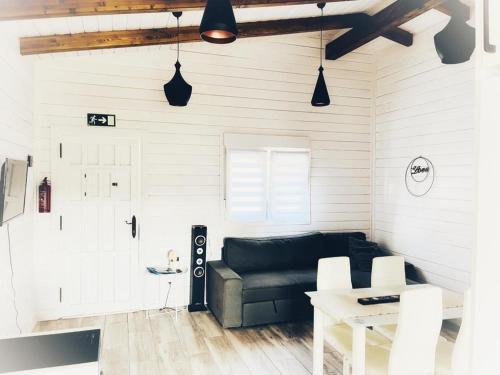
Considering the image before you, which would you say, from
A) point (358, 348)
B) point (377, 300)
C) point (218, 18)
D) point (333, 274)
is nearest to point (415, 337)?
point (358, 348)

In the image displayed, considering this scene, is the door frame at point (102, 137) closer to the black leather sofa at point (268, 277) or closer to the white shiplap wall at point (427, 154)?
the black leather sofa at point (268, 277)

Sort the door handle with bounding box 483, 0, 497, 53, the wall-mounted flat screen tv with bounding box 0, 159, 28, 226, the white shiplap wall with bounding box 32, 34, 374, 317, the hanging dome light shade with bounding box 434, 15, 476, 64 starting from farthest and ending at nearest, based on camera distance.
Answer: the white shiplap wall with bounding box 32, 34, 374, 317 → the hanging dome light shade with bounding box 434, 15, 476, 64 → the wall-mounted flat screen tv with bounding box 0, 159, 28, 226 → the door handle with bounding box 483, 0, 497, 53

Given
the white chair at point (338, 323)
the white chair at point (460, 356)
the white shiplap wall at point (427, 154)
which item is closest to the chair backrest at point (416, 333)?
the white chair at point (460, 356)

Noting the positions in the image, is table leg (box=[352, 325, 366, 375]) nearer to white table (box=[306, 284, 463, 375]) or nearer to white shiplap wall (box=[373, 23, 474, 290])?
white table (box=[306, 284, 463, 375])

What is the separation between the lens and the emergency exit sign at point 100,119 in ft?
15.4

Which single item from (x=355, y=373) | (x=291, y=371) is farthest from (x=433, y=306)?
(x=291, y=371)

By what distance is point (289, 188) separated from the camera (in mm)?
5609

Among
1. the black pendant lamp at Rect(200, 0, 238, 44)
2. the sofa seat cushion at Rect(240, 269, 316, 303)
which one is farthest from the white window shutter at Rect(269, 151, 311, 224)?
the black pendant lamp at Rect(200, 0, 238, 44)

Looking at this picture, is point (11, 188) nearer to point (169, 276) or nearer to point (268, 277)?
point (169, 276)

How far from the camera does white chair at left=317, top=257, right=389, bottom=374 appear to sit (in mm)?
2912

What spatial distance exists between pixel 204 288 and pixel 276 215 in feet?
4.61

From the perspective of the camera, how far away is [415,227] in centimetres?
512

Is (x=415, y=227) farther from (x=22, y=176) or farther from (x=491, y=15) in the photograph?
(x=491, y=15)

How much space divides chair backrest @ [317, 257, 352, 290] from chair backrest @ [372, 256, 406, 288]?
0.30 m
